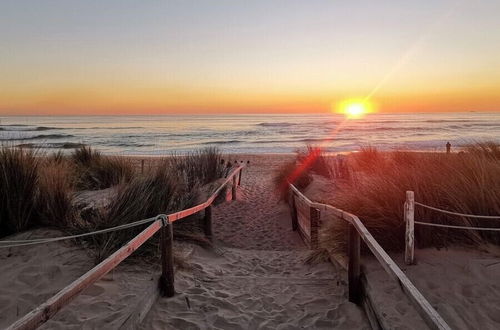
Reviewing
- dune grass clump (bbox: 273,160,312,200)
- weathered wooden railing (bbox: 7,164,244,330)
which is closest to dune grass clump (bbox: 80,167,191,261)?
weathered wooden railing (bbox: 7,164,244,330)

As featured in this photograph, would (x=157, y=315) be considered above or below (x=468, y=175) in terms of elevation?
below

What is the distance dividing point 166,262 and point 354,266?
192 cm

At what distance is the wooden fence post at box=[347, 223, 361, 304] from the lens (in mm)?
4363

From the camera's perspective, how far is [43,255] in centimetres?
501

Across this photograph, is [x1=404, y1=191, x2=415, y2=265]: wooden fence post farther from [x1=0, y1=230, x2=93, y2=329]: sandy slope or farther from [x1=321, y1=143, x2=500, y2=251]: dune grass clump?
[x1=0, y1=230, x2=93, y2=329]: sandy slope

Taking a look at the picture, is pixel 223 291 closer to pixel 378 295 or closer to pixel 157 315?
pixel 157 315

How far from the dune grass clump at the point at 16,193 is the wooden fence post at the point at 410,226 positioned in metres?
4.75

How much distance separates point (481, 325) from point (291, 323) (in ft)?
5.35

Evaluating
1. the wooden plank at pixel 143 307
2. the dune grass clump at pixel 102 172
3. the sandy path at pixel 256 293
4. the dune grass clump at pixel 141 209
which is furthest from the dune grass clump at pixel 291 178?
the wooden plank at pixel 143 307

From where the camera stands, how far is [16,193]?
5.66 m

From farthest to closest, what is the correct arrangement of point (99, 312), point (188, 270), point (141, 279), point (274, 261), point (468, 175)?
point (274, 261), point (468, 175), point (188, 270), point (141, 279), point (99, 312)

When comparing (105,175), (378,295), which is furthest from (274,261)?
(105,175)

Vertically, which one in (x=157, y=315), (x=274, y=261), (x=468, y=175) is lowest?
(x=274, y=261)

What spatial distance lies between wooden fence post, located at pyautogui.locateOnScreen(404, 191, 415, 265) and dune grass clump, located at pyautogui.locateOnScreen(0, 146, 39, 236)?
475 cm
